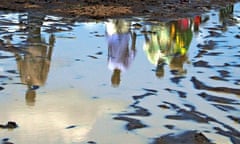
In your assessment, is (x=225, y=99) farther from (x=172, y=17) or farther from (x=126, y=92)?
(x=172, y=17)

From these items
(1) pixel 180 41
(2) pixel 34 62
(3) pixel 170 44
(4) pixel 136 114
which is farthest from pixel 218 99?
(1) pixel 180 41

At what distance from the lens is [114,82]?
823 cm

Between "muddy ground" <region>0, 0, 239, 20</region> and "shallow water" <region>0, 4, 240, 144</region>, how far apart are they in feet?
6.44

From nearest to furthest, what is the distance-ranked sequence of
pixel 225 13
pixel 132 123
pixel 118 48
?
pixel 132 123 → pixel 118 48 → pixel 225 13

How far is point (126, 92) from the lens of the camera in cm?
771

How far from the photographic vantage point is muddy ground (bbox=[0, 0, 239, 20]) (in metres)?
15.4

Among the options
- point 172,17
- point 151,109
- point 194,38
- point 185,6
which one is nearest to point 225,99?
point 151,109

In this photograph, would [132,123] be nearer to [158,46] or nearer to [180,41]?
[158,46]

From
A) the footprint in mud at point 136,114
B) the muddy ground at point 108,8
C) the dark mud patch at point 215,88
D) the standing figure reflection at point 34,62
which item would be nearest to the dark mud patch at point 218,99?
the dark mud patch at point 215,88

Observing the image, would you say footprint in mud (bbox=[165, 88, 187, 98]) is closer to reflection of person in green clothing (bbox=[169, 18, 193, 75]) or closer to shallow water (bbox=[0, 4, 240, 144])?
shallow water (bbox=[0, 4, 240, 144])

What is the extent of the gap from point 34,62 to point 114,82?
167cm

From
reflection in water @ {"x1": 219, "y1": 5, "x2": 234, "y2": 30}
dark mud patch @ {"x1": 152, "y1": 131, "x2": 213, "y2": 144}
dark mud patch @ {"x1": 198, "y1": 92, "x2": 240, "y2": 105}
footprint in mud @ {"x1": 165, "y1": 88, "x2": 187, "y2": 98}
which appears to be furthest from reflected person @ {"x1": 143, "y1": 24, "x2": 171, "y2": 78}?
dark mud patch @ {"x1": 152, "y1": 131, "x2": 213, "y2": 144}

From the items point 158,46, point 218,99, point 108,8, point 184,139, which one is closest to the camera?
point 184,139

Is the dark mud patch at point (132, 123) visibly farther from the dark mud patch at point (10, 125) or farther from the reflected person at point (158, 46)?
the reflected person at point (158, 46)
